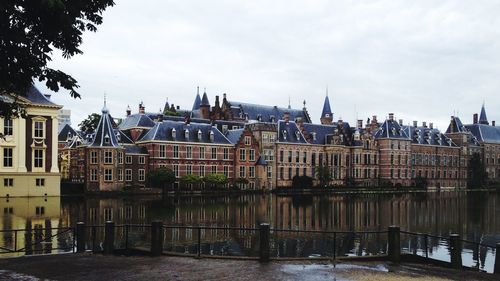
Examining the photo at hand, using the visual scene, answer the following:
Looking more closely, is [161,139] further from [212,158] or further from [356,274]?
[356,274]

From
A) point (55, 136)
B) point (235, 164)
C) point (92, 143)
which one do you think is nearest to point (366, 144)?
point (235, 164)

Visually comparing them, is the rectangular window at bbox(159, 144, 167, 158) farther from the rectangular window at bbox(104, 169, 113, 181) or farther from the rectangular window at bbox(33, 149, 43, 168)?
the rectangular window at bbox(33, 149, 43, 168)

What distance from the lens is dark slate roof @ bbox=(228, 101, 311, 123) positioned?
328 ft

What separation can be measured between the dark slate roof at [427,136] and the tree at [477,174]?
541 cm

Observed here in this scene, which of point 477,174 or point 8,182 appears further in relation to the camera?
point 477,174

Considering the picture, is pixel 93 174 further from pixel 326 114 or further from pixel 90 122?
pixel 326 114

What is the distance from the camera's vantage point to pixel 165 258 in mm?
18938

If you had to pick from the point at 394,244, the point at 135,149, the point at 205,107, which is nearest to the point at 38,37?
the point at 394,244

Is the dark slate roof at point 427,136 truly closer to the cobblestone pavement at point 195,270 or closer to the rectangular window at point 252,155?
the rectangular window at point 252,155

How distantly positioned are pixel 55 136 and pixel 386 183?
2451 inches

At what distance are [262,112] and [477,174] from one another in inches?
1949

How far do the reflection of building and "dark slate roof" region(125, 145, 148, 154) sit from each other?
14580mm

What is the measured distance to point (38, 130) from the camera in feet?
198

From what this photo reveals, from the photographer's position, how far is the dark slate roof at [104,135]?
2766 inches
